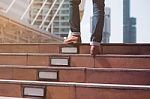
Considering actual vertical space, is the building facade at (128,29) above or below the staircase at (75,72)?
above

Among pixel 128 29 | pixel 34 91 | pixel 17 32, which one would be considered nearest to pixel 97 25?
pixel 34 91

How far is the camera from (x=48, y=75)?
2188 mm

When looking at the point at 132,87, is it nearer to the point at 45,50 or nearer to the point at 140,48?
the point at 140,48

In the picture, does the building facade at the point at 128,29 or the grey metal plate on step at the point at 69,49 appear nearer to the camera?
the grey metal plate on step at the point at 69,49

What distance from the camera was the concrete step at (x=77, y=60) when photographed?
2182mm

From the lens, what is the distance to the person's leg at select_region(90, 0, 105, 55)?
7.36 feet

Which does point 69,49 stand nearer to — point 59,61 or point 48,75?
point 59,61

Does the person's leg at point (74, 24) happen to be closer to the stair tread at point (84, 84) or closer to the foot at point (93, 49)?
the foot at point (93, 49)

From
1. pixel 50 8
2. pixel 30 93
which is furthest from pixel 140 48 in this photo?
pixel 50 8

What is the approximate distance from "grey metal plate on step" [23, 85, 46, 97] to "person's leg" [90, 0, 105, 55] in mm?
434

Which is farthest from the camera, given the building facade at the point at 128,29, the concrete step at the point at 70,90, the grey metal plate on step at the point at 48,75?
the building facade at the point at 128,29

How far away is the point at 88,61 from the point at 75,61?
9 cm

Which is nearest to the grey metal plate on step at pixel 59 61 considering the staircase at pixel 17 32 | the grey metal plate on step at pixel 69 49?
the grey metal plate on step at pixel 69 49

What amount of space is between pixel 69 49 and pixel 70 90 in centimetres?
54
